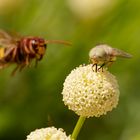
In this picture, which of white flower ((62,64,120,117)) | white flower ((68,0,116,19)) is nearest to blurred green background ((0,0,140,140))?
Result: white flower ((68,0,116,19))

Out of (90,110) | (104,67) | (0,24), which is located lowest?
(90,110)

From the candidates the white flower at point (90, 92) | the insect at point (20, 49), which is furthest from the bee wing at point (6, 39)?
the white flower at point (90, 92)

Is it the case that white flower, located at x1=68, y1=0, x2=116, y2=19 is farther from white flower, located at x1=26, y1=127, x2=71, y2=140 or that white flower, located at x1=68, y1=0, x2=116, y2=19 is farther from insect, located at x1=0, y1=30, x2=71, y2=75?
white flower, located at x1=26, y1=127, x2=71, y2=140


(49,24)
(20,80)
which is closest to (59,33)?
(49,24)

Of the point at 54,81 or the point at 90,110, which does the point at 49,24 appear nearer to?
the point at 54,81

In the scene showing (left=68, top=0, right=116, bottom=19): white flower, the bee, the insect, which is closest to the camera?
the bee

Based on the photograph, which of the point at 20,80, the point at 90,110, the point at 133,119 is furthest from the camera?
the point at 20,80

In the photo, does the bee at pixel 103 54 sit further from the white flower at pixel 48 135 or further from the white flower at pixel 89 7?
the white flower at pixel 89 7
